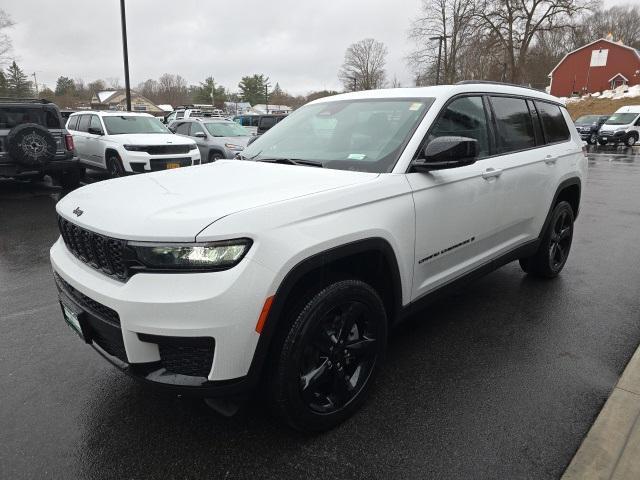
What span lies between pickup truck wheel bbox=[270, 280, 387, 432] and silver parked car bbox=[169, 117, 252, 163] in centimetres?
1100

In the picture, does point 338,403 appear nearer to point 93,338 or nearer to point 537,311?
point 93,338

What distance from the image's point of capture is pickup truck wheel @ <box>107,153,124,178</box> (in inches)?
413

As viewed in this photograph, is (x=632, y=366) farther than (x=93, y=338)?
Yes

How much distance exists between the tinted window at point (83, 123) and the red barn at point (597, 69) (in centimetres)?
6258

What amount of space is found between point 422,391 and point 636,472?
1.10m

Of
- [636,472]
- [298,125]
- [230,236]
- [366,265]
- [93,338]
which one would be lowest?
[636,472]

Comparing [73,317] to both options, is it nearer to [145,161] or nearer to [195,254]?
[195,254]

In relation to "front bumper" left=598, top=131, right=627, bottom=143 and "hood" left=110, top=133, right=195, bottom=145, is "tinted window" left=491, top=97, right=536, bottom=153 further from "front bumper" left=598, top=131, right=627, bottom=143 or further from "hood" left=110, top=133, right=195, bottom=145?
"front bumper" left=598, top=131, right=627, bottom=143

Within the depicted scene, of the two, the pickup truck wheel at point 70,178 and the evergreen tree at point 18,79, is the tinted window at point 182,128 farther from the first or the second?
the evergreen tree at point 18,79

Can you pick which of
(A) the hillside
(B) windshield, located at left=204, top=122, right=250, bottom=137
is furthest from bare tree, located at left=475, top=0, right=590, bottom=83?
(B) windshield, located at left=204, top=122, right=250, bottom=137

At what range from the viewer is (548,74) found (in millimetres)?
68500

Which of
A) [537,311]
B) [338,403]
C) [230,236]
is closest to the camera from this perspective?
[230,236]

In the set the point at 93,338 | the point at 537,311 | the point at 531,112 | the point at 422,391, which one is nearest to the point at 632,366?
the point at 537,311

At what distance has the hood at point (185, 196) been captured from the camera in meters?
2.00
